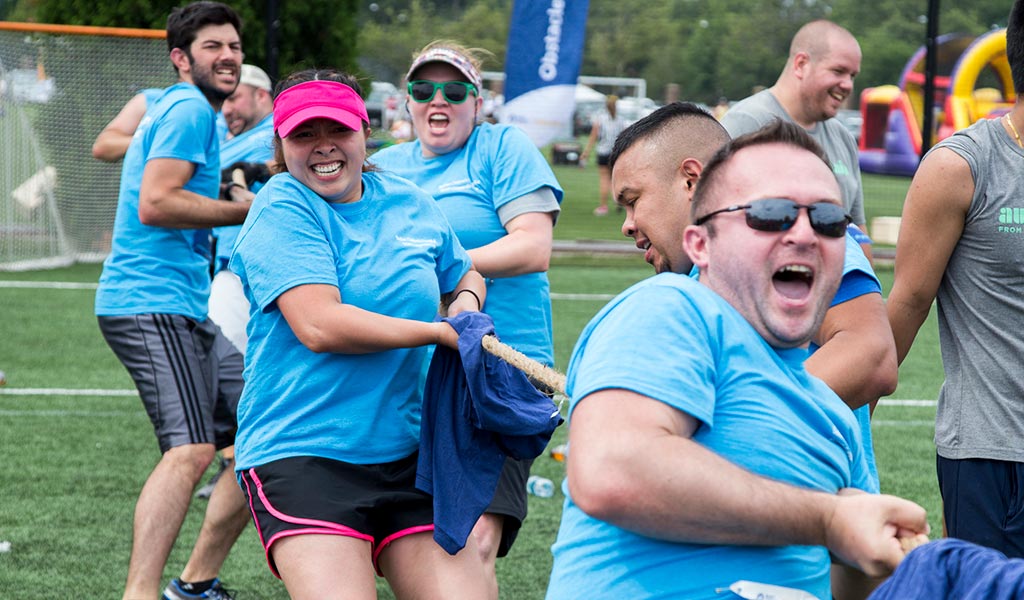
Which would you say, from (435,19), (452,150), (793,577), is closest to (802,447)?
(793,577)

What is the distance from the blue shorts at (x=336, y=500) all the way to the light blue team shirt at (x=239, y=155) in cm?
275

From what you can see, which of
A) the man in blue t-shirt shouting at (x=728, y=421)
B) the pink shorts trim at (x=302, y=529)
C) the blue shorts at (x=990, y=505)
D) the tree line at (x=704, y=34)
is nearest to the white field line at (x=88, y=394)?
the blue shorts at (x=990, y=505)

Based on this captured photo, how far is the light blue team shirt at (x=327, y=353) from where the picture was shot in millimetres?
3312

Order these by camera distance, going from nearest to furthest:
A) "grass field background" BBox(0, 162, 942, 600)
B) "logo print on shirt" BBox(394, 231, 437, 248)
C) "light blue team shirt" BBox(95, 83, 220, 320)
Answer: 1. "logo print on shirt" BBox(394, 231, 437, 248)
2. "light blue team shirt" BBox(95, 83, 220, 320)
3. "grass field background" BBox(0, 162, 942, 600)

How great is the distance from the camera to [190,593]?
493cm

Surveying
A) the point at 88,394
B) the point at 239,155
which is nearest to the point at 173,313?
the point at 239,155

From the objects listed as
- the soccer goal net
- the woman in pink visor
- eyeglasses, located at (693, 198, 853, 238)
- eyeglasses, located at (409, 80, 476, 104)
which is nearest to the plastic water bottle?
eyeglasses, located at (409, 80, 476, 104)

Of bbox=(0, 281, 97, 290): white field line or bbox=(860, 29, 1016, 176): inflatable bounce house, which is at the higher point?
bbox=(860, 29, 1016, 176): inflatable bounce house

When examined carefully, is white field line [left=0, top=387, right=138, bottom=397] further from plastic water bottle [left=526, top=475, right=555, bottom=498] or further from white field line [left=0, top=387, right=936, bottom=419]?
plastic water bottle [left=526, top=475, right=555, bottom=498]

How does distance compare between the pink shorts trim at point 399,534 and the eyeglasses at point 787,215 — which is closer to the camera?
the eyeglasses at point 787,215

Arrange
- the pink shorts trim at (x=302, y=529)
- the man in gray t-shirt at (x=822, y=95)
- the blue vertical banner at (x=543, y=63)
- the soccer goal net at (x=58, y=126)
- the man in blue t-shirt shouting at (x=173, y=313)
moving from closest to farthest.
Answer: the pink shorts trim at (x=302, y=529) → the man in blue t-shirt shouting at (x=173, y=313) → the man in gray t-shirt at (x=822, y=95) → the soccer goal net at (x=58, y=126) → the blue vertical banner at (x=543, y=63)

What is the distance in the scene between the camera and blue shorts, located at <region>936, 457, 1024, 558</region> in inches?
134

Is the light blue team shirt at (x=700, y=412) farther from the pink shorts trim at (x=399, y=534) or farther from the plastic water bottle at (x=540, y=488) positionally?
the plastic water bottle at (x=540, y=488)

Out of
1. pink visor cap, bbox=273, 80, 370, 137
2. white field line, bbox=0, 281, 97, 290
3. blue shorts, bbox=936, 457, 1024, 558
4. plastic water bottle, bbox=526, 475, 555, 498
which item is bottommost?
white field line, bbox=0, 281, 97, 290
